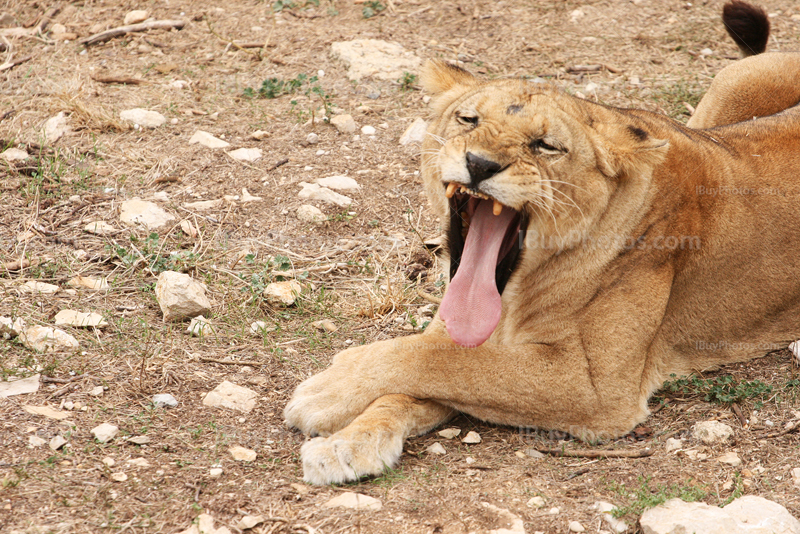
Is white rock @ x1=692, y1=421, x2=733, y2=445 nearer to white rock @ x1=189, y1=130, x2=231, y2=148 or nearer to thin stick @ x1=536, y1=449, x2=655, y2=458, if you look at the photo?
thin stick @ x1=536, y1=449, x2=655, y2=458

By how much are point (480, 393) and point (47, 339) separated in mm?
2282

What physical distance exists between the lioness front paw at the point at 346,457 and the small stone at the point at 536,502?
0.67 meters

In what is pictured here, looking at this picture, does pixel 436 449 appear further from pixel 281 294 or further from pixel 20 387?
pixel 20 387

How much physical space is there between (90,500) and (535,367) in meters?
2.04

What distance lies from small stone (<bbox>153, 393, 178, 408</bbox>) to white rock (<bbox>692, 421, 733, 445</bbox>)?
2518mm

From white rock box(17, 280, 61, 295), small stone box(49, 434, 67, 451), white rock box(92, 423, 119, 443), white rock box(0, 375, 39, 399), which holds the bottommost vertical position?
white rock box(17, 280, 61, 295)

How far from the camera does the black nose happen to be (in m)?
3.71

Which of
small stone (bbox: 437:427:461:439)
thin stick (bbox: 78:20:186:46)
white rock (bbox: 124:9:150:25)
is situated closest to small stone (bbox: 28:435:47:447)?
small stone (bbox: 437:427:461:439)

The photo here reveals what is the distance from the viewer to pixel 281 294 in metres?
5.11

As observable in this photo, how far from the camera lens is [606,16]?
8711 millimetres

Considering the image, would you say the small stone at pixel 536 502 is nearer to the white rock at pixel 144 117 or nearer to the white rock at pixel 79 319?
the white rock at pixel 79 319

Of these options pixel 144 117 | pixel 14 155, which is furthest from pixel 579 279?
pixel 14 155

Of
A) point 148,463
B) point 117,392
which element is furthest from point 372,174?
point 148,463

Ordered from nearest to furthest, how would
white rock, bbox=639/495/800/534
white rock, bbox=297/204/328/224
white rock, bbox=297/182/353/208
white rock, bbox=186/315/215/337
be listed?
white rock, bbox=639/495/800/534
white rock, bbox=186/315/215/337
white rock, bbox=297/204/328/224
white rock, bbox=297/182/353/208
